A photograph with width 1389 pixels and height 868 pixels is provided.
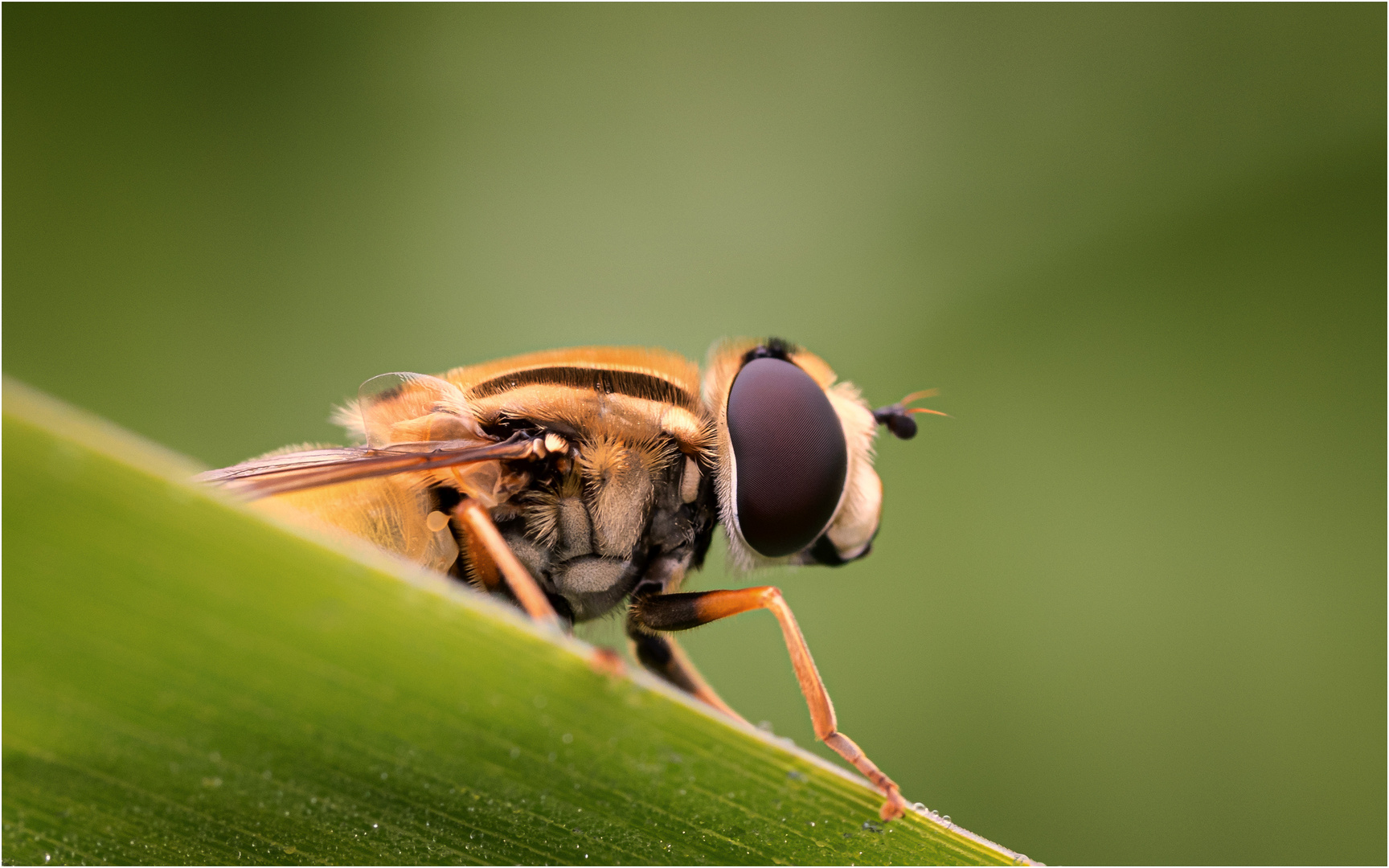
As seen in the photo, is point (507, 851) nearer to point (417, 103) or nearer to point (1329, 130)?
point (417, 103)

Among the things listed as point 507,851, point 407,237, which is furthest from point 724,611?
point 407,237

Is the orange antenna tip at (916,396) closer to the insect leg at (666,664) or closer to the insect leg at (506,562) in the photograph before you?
the insect leg at (666,664)

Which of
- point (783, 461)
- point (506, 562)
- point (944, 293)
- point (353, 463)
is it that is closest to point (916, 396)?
point (783, 461)

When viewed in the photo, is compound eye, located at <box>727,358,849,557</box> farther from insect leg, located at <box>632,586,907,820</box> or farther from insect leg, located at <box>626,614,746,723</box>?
insect leg, located at <box>626,614,746,723</box>

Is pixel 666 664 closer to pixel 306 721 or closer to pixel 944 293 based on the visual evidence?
pixel 306 721

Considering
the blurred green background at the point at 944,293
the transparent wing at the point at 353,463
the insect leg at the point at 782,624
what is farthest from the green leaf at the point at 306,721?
the blurred green background at the point at 944,293

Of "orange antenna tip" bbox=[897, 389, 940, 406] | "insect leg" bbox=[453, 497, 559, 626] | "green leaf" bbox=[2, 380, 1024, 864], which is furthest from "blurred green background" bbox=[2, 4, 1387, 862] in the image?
"green leaf" bbox=[2, 380, 1024, 864]
